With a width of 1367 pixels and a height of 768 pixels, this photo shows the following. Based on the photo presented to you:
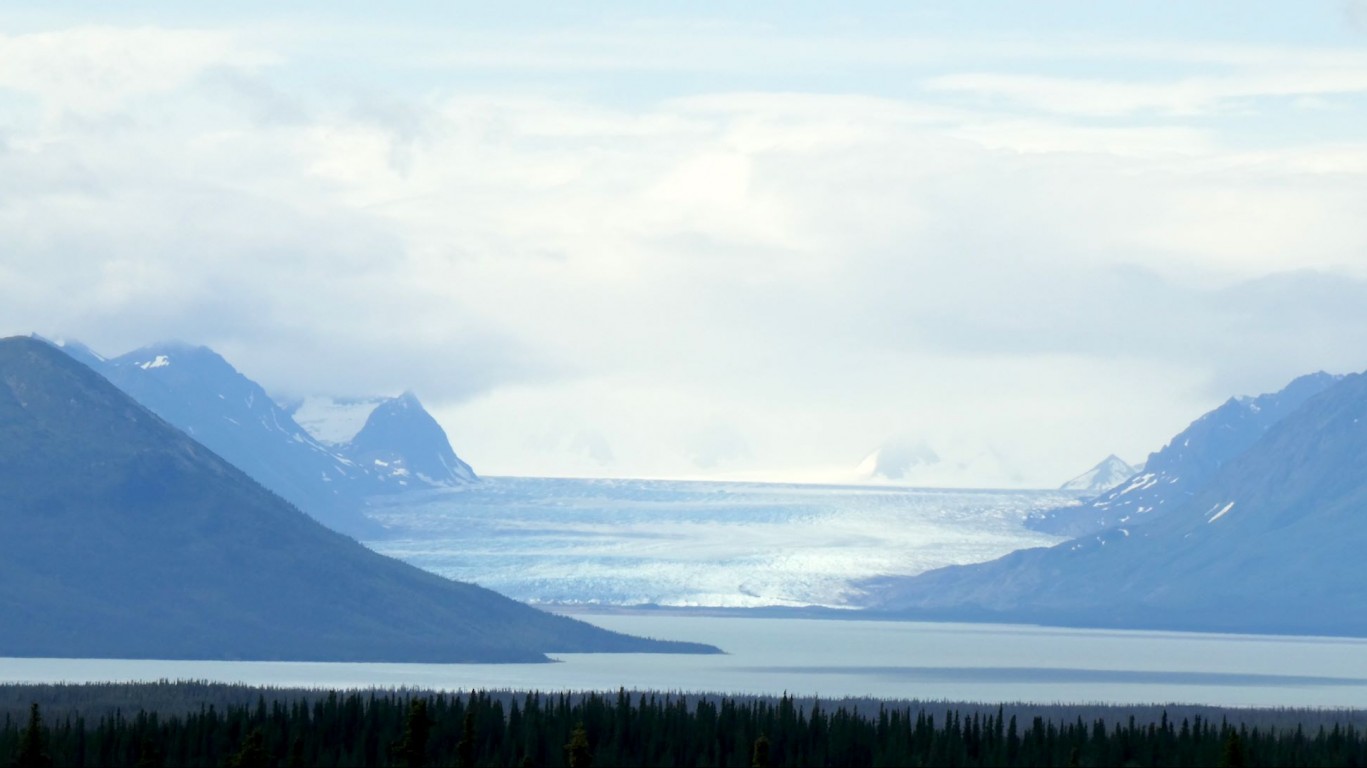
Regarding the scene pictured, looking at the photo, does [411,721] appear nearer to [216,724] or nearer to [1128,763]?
[216,724]

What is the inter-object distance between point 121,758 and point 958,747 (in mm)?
38244

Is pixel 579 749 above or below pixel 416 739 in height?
below

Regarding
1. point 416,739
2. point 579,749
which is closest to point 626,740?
point 416,739

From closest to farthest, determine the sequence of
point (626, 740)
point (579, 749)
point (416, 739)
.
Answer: point (579, 749)
point (416, 739)
point (626, 740)

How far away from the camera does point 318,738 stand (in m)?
113

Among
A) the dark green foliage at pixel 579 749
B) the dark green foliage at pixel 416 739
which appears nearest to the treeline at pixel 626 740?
the dark green foliage at pixel 579 749

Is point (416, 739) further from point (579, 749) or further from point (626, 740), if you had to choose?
point (626, 740)

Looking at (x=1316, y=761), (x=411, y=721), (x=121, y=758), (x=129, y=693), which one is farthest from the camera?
(x=129, y=693)

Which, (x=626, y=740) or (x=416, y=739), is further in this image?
(x=626, y=740)

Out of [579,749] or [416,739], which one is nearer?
[579,749]

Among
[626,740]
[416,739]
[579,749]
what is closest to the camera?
[579,749]

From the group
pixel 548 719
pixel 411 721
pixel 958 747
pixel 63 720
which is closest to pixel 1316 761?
pixel 958 747

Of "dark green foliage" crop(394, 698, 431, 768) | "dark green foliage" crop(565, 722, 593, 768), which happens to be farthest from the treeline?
"dark green foliage" crop(394, 698, 431, 768)

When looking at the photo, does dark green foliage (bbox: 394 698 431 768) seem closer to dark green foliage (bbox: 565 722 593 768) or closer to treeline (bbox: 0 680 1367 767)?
dark green foliage (bbox: 565 722 593 768)
